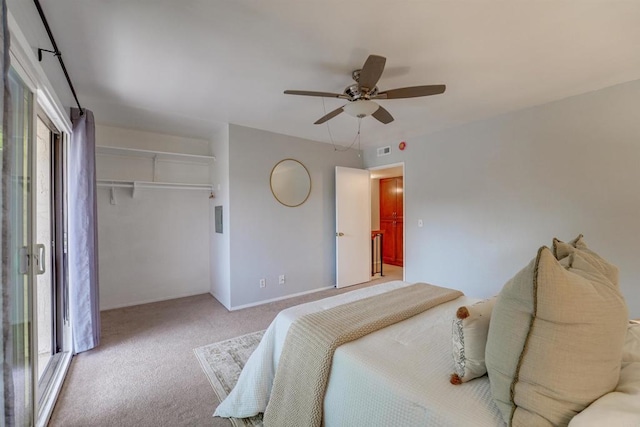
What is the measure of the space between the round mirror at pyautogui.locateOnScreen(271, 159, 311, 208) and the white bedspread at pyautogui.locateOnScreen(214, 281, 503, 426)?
244 centimetres

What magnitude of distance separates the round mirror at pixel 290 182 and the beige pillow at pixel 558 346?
3.39 m

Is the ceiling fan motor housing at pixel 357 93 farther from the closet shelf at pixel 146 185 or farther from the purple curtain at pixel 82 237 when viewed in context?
the closet shelf at pixel 146 185

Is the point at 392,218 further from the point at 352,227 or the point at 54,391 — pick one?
the point at 54,391

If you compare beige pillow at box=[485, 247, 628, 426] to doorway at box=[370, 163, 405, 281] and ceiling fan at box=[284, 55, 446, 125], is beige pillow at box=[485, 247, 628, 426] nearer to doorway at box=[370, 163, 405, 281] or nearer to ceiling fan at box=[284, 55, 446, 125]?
ceiling fan at box=[284, 55, 446, 125]

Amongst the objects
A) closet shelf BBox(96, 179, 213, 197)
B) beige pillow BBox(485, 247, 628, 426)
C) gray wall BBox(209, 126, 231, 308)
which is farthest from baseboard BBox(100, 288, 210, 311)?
beige pillow BBox(485, 247, 628, 426)

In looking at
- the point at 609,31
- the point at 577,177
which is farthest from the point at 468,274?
the point at 609,31

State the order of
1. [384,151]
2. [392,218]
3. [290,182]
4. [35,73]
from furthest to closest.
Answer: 1. [392,218]
2. [384,151]
3. [290,182]
4. [35,73]

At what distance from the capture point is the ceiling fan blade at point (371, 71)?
1.64 m

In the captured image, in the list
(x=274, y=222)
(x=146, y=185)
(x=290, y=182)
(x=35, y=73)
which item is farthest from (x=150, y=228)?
(x=35, y=73)

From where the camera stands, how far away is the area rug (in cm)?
192

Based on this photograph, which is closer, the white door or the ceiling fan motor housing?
the ceiling fan motor housing

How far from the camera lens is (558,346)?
2.55 ft

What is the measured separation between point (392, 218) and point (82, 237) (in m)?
5.65

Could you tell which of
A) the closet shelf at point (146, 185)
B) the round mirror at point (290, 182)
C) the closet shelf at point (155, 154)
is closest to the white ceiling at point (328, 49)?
the closet shelf at point (155, 154)
